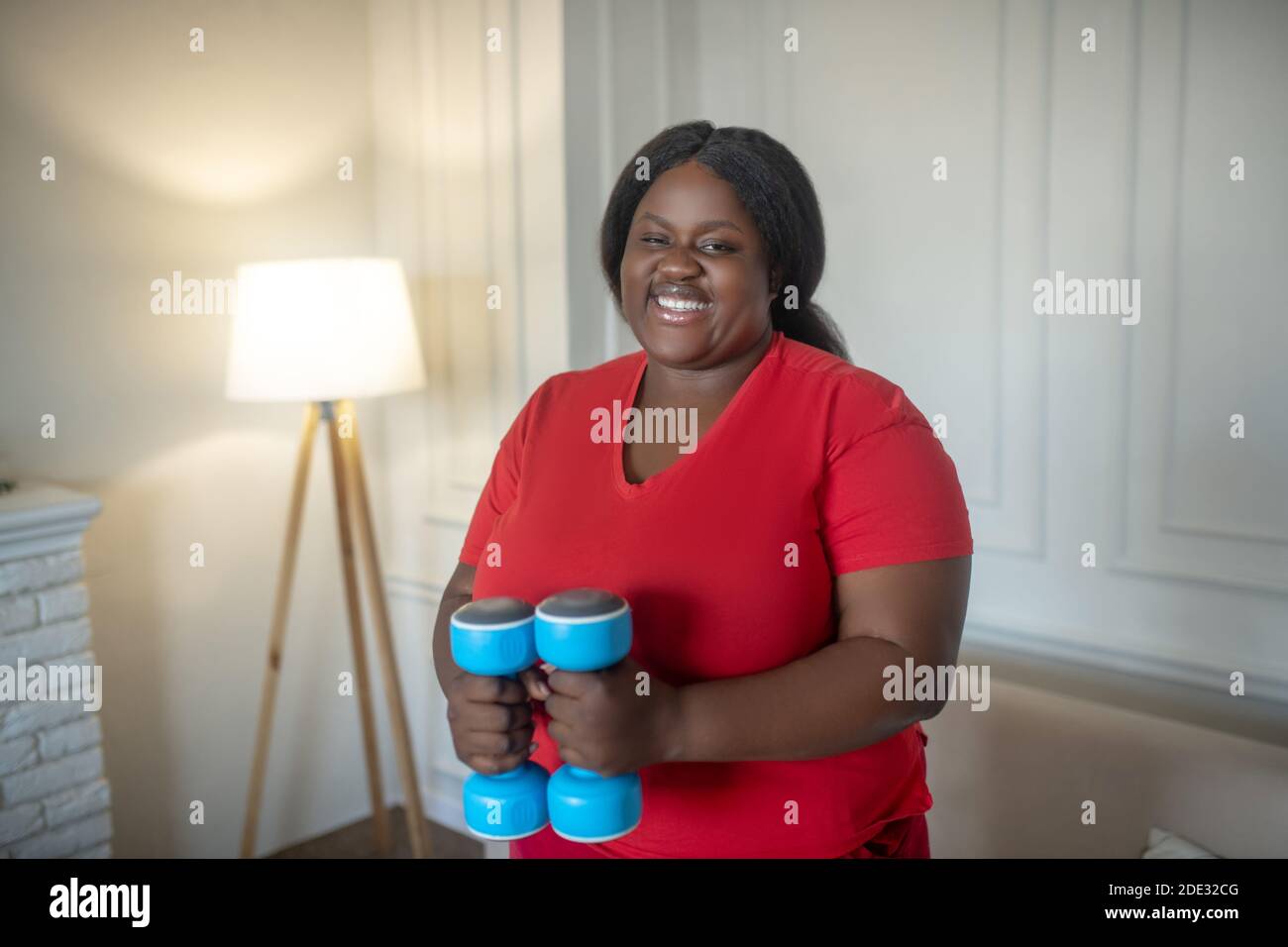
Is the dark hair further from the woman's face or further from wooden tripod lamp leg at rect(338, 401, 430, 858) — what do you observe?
wooden tripod lamp leg at rect(338, 401, 430, 858)

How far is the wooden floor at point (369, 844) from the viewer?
274 centimetres

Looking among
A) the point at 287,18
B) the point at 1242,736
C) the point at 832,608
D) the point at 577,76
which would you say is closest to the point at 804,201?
the point at 832,608

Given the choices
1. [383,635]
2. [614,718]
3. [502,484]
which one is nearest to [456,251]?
[383,635]

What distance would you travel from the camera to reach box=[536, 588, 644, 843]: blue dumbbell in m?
0.97

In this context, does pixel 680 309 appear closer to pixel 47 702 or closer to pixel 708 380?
pixel 708 380

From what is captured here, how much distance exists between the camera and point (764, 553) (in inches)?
42.6

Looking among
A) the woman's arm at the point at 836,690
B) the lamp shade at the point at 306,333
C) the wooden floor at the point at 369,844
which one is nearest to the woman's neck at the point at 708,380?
the woman's arm at the point at 836,690

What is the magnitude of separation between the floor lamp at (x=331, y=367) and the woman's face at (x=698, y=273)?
3.98ft

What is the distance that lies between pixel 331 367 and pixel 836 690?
60.8 inches

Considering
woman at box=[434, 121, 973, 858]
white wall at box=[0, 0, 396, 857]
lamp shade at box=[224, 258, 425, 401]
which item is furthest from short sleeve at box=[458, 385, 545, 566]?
white wall at box=[0, 0, 396, 857]

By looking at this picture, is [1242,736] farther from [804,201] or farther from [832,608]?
[804,201]

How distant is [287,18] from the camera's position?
2621mm

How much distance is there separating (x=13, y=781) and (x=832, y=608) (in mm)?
1715

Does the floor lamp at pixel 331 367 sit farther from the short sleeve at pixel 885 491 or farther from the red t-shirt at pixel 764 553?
the short sleeve at pixel 885 491
